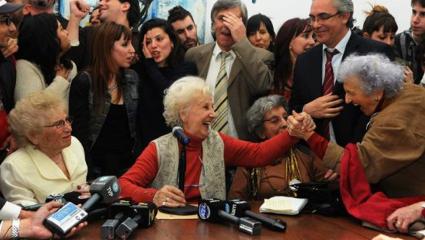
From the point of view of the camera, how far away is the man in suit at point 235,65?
3865 mm

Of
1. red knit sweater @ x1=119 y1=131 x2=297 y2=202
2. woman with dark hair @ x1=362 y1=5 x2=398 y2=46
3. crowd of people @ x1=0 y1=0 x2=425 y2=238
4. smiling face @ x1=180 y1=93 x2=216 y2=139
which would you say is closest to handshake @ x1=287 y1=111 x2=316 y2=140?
crowd of people @ x1=0 y1=0 x2=425 y2=238

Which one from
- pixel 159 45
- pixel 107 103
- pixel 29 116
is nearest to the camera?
pixel 29 116

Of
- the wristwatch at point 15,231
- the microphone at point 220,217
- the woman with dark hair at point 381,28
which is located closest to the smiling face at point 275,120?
the microphone at point 220,217

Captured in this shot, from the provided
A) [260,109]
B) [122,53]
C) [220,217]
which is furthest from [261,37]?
[220,217]

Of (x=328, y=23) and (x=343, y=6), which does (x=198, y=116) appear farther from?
(x=343, y=6)

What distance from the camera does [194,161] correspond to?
3.32 metres

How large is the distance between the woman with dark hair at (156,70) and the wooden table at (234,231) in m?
1.17

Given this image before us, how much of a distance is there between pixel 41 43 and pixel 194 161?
1.14 m

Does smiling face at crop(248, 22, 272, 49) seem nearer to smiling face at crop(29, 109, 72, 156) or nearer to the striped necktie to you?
the striped necktie

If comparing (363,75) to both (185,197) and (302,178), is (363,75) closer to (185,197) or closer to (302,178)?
(302,178)

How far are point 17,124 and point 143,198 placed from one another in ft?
2.36

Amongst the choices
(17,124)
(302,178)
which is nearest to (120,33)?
(17,124)

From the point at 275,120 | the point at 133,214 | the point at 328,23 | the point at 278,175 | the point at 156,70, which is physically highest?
the point at 328,23

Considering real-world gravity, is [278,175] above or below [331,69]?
below
